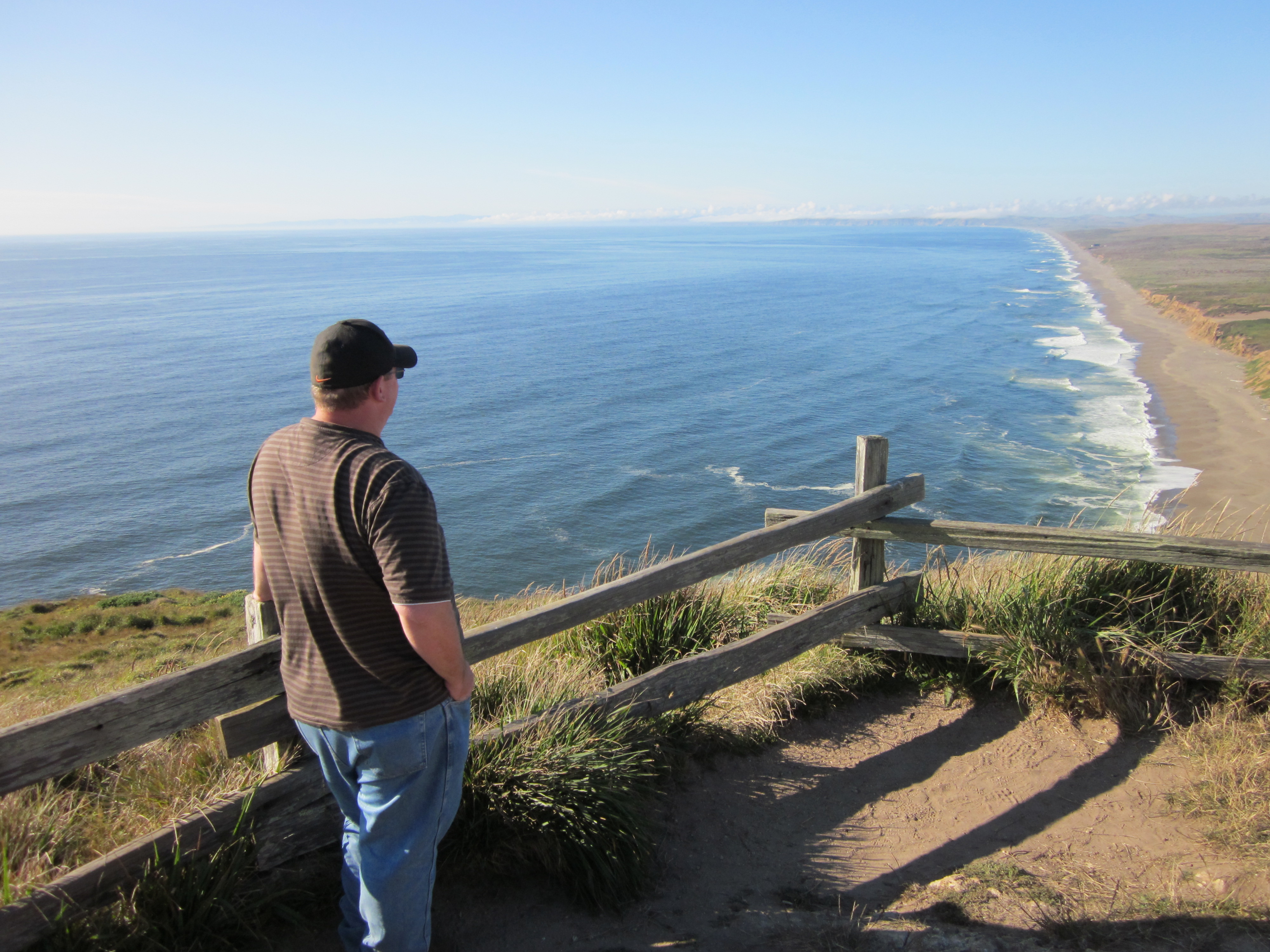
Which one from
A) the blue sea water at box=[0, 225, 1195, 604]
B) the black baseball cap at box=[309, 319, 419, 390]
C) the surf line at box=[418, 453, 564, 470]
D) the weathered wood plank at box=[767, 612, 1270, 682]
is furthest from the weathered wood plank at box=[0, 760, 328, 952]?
the surf line at box=[418, 453, 564, 470]

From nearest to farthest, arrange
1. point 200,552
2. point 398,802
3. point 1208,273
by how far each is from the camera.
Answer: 1. point 398,802
2. point 200,552
3. point 1208,273

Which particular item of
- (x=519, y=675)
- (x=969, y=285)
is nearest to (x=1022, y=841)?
(x=519, y=675)

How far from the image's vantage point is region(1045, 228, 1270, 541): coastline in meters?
34.2

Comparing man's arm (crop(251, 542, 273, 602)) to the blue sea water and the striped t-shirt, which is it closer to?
the striped t-shirt

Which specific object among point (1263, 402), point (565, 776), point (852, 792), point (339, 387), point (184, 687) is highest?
point (339, 387)

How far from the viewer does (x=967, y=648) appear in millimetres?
5262

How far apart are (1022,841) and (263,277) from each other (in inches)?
6223

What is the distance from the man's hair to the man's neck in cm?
1

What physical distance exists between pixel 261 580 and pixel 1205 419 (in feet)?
179

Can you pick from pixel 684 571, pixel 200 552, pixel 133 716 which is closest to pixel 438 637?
pixel 133 716

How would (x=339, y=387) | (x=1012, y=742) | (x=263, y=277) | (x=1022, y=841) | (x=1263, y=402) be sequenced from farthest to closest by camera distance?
(x=263, y=277)
(x=1263, y=402)
(x=1012, y=742)
(x=1022, y=841)
(x=339, y=387)

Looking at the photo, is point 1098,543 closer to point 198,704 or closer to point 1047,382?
point 198,704

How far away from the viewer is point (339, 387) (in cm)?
249

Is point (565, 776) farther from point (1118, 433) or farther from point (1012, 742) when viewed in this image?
point (1118, 433)
